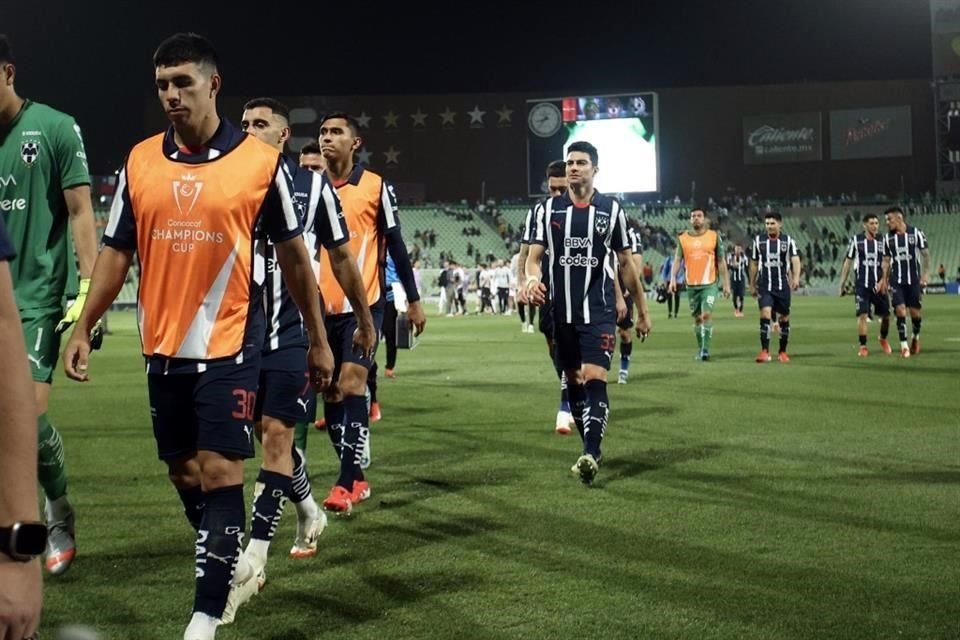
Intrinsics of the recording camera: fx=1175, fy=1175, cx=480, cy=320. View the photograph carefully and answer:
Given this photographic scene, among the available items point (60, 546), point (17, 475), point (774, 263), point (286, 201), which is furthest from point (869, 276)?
Result: point (17, 475)

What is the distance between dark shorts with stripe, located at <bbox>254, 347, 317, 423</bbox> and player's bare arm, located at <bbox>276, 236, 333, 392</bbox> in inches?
22.7

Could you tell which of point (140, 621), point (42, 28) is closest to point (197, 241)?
point (140, 621)

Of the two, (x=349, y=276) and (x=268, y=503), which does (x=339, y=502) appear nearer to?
(x=268, y=503)

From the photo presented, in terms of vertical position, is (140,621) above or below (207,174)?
below

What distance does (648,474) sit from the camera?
8.25 meters

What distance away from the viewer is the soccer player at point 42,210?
5285mm

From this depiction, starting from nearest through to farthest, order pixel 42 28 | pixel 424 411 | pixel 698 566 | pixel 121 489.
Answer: pixel 698 566 < pixel 121 489 < pixel 424 411 < pixel 42 28

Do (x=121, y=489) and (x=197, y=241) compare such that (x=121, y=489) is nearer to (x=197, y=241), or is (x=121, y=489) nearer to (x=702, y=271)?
(x=197, y=241)

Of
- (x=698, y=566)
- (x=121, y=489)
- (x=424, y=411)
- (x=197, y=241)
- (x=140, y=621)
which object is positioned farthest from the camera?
(x=424, y=411)

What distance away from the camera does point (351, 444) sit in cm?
715

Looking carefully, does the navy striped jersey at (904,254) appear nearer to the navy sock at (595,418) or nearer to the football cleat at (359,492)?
the navy sock at (595,418)

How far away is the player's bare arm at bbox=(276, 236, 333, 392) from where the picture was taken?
180 inches

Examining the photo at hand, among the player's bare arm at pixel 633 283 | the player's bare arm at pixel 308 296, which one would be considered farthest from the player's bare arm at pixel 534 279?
the player's bare arm at pixel 308 296

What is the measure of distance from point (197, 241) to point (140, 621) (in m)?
1.59
